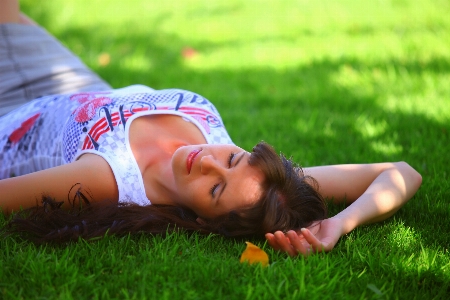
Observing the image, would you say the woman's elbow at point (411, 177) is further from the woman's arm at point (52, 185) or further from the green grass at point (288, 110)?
the woman's arm at point (52, 185)

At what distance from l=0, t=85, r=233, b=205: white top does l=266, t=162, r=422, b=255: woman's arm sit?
64 cm

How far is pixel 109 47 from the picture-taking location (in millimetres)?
6062

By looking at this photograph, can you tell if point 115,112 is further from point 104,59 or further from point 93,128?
point 104,59

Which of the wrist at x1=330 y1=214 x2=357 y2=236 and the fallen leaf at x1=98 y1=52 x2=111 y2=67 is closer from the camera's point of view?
the wrist at x1=330 y1=214 x2=357 y2=236

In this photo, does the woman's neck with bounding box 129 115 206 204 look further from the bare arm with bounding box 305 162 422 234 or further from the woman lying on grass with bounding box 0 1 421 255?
the bare arm with bounding box 305 162 422 234

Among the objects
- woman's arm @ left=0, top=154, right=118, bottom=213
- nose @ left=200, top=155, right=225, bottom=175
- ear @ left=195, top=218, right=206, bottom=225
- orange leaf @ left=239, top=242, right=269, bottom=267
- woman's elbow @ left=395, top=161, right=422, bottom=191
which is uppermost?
nose @ left=200, top=155, right=225, bottom=175

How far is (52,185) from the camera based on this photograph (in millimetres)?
2473

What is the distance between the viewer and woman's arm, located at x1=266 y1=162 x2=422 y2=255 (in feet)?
7.50

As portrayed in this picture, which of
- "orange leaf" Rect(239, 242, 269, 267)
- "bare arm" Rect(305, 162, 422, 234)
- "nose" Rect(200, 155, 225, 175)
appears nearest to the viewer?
"orange leaf" Rect(239, 242, 269, 267)

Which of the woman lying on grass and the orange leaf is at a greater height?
the woman lying on grass

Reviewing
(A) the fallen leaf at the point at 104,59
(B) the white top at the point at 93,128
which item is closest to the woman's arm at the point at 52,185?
(B) the white top at the point at 93,128

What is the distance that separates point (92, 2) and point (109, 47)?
226 centimetres

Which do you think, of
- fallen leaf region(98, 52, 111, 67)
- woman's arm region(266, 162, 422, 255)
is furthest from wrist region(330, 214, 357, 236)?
fallen leaf region(98, 52, 111, 67)

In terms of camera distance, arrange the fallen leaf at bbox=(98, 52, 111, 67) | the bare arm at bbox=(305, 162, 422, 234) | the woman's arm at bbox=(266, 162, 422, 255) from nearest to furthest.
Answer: the woman's arm at bbox=(266, 162, 422, 255)
the bare arm at bbox=(305, 162, 422, 234)
the fallen leaf at bbox=(98, 52, 111, 67)
